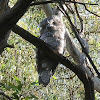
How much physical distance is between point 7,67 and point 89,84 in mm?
3619

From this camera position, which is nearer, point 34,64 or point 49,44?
point 49,44

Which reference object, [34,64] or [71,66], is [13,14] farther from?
[34,64]

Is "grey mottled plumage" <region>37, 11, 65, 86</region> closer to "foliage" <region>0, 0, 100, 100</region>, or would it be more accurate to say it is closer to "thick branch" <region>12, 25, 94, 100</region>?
"thick branch" <region>12, 25, 94, 100</region>

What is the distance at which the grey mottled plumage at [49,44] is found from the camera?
2.75 metres

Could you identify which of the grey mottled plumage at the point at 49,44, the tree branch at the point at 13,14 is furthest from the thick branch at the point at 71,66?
the grey mottled plumage at the point at 49,44

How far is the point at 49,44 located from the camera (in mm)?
2803

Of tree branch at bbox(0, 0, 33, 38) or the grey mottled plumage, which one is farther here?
the grey mottled plumage

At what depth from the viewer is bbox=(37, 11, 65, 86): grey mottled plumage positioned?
108 inches

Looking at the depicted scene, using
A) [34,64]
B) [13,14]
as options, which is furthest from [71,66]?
[34,64]

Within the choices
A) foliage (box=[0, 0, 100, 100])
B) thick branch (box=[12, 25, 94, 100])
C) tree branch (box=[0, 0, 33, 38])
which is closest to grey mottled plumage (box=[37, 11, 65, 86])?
thick branch (box=[12, 25, 94, 100])

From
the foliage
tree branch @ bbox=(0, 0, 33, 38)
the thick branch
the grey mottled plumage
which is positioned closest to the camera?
tree branch @ bbox=(0, 0, 33, 38)

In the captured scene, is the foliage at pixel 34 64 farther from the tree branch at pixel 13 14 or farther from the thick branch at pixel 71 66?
the tree branch at pixel 13 14

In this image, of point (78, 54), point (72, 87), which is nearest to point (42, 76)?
point (78, 54)

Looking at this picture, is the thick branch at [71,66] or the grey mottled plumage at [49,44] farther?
the grey mottled plumage at [49,44]
